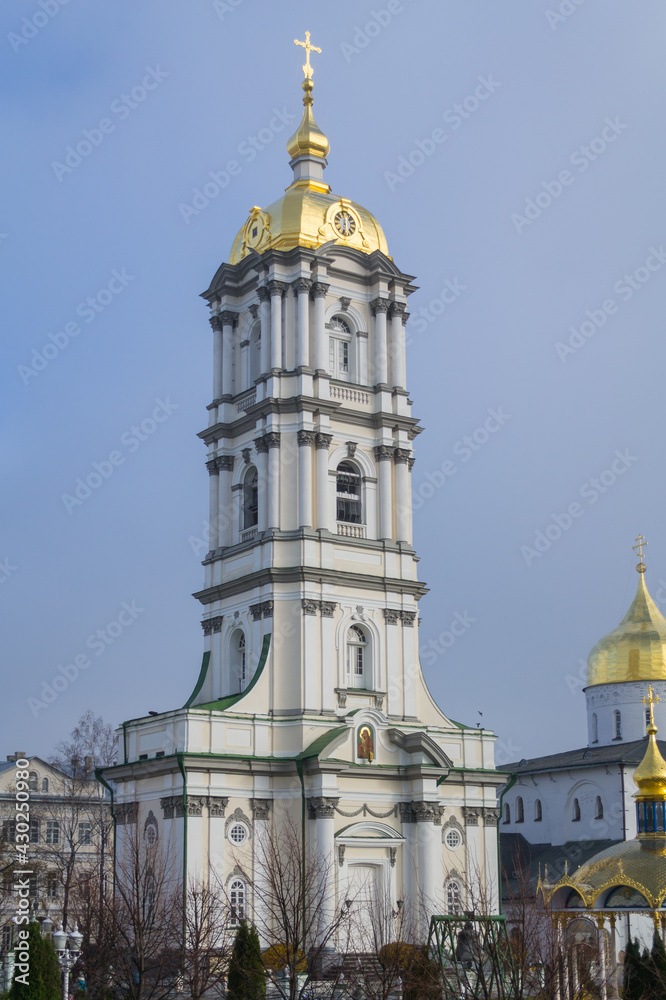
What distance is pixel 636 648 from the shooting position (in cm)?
7181

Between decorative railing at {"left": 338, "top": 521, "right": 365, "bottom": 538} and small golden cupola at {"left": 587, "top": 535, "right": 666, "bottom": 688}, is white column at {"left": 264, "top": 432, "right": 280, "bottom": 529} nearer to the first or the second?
decorative railing at {"left": 338, "top": 521, "right": 365, "bottom": 538}

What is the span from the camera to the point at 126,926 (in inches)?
1442

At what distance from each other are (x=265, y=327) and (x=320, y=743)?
15.5 m

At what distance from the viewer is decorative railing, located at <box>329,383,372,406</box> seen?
162 feet

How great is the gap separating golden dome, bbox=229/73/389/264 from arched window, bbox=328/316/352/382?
3.01 meters

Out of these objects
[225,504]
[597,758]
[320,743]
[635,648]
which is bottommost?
[320,743]

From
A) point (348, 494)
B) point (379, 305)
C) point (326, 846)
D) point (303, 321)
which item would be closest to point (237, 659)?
point (348, 494)

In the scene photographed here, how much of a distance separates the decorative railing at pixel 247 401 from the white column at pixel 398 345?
531cm

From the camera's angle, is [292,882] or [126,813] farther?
[126,813]

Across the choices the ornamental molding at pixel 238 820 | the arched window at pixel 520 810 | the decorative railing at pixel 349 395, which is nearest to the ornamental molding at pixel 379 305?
the decorative railing at pixel 349 395

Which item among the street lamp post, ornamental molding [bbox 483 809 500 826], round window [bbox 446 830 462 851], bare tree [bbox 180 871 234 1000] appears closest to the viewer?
the street lamp post

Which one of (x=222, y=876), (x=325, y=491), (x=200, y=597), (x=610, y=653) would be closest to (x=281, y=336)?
(x=325, y=491)

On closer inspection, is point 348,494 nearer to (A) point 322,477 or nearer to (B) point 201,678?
(A) point 322,477

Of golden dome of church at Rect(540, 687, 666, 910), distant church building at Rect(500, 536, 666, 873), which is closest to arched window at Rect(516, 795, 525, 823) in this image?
distant church building at Rect(500, 536, 666, 873)
